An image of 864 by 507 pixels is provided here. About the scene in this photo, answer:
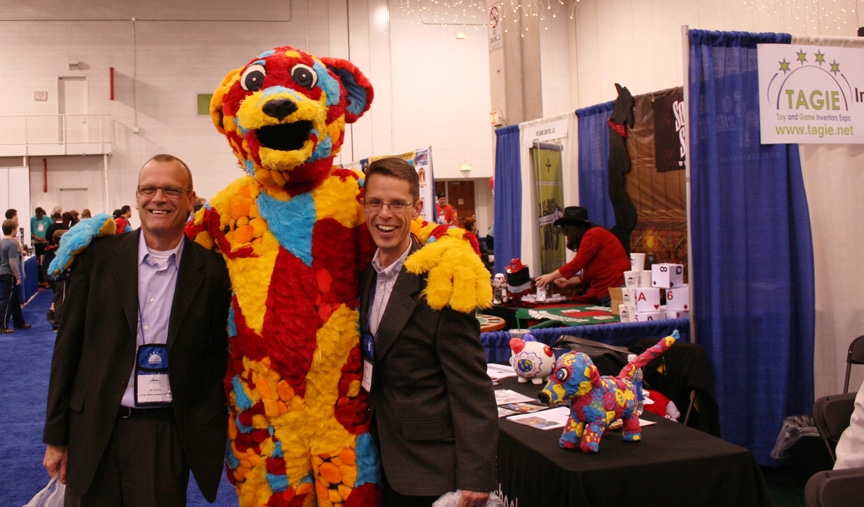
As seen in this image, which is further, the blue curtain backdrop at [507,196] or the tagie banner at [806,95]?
the blue curtain backdrop at [507,196]

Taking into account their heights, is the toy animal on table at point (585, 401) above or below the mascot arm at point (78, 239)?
below

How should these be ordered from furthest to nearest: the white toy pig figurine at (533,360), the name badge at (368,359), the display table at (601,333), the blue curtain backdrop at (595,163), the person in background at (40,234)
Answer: the person in background at (40,234), the blue curtain backdrop at (595,163), the display table at (601,333), the white toy pig figurine at (533,360), the name badge at (368,359)

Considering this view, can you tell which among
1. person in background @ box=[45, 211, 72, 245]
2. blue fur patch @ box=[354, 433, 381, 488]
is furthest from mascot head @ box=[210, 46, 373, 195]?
person in background @ box=[45, 211, 72, 245]

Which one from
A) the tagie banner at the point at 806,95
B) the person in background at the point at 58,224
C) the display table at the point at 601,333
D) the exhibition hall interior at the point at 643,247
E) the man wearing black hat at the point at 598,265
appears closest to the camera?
the exhibition hall interior at the point at 643,247

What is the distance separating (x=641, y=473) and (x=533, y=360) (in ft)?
3.07

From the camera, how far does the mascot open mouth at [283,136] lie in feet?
6.31

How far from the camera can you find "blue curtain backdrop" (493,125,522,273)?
783 centimetres

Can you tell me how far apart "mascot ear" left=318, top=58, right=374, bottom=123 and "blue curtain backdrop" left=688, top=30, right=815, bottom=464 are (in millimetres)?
2158

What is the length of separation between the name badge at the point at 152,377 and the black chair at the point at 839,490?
168cm

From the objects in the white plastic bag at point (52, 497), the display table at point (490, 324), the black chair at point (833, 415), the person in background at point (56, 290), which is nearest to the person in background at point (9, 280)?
the person in background at point (56, 290)

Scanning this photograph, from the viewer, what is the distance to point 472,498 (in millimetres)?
1653

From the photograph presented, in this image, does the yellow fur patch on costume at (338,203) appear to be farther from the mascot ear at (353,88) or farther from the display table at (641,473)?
the display table at (641,473)

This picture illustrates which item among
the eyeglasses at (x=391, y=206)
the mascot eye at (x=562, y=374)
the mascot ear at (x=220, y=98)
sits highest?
the mascot ear at (x=220, y=98)

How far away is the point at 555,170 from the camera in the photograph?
7.48m
